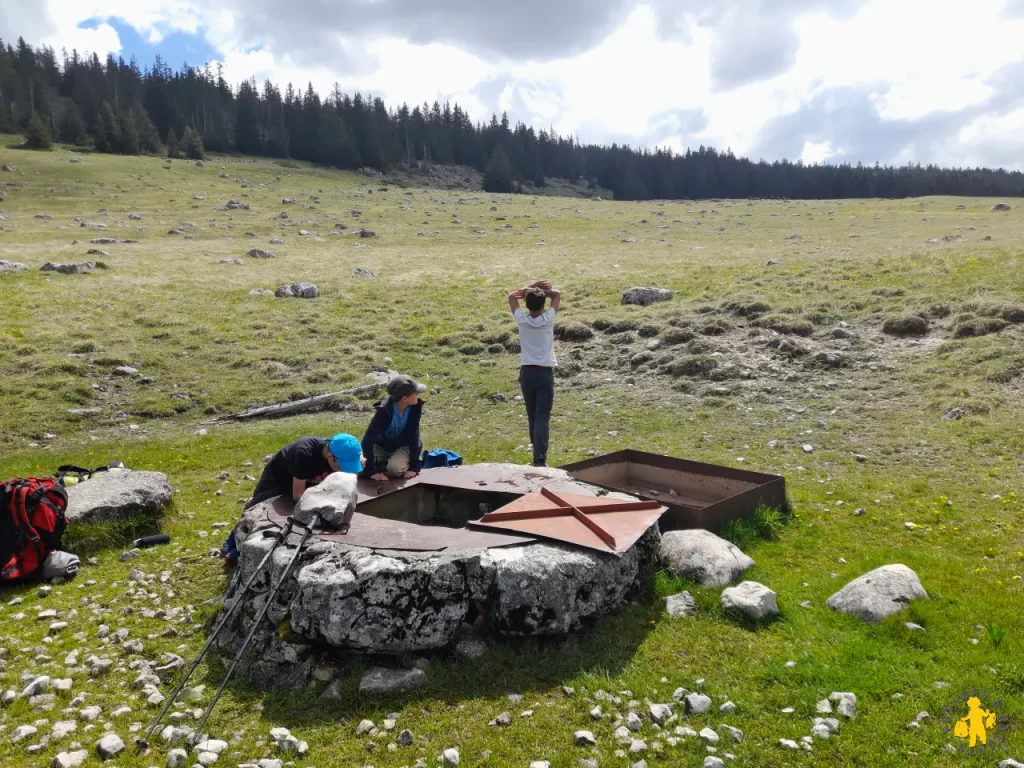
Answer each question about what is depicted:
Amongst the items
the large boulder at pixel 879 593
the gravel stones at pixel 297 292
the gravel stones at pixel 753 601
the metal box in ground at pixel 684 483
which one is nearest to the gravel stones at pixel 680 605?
the gravel stones at pixel 753 601

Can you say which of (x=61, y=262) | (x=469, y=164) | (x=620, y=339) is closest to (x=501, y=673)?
(x=620, y=339)

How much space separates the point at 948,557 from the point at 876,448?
4984 mm

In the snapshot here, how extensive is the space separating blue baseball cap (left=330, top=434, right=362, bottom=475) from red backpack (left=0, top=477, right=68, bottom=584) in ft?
11.9

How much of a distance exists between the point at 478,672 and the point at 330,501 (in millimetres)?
2193

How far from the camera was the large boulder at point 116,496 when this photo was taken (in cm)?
934

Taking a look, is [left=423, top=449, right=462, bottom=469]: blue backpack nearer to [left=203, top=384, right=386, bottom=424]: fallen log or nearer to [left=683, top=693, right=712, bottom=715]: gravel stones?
[left=683, top=693, right=712, bottom=715]: gravel stones

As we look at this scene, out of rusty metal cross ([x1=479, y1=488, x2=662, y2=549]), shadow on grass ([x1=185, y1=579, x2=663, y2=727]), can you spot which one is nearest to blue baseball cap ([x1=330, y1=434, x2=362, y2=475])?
rusty metal cross ([x1=479, y1=488, x2=662, y2=549])

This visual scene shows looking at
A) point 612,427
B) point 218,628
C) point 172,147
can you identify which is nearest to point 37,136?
point 172,147

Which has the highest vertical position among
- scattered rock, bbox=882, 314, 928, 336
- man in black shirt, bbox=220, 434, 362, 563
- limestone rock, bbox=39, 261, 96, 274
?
limestone rock, bbox=39, 261, 96, 274

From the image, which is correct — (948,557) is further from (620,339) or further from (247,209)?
(247,209)

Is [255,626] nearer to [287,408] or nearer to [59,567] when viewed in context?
[59,567]

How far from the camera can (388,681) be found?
5.73m

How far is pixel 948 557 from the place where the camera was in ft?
26.4

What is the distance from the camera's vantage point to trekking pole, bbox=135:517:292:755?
517 centimetres
